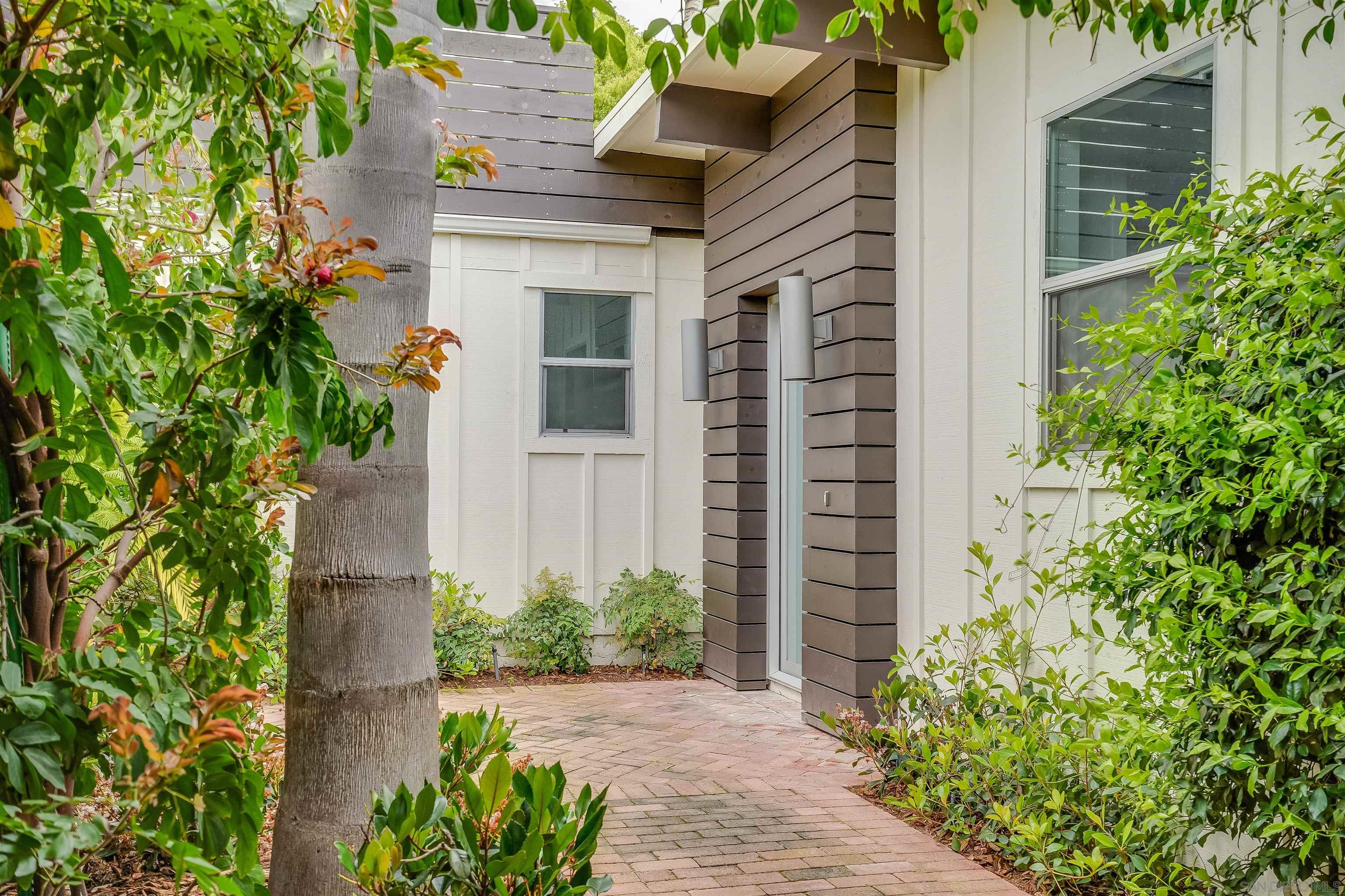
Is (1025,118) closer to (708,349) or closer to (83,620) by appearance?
(708,349)

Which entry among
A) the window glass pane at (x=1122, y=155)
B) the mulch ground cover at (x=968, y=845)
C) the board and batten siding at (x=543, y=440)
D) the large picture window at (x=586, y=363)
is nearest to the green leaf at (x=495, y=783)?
the mulch ground cover at (x=968, y=845)

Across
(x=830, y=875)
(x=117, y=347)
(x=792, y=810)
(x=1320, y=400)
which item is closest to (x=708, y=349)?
(x=792, y=810)

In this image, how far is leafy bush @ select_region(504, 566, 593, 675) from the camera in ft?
24.1

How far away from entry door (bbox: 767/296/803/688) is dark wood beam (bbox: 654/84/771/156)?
1075 mm

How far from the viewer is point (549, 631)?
7.37 m

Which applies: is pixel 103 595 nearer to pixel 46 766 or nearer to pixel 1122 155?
pixel 46 766

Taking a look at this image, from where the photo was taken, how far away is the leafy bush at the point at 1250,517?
7.34 ft

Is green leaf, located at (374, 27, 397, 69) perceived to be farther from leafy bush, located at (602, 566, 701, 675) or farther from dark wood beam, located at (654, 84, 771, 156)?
leafy bush, located at (602, 566, 701, 675)

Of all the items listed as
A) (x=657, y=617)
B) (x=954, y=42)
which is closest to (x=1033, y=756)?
(x=954, y=42)

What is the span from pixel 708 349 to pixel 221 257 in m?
5.36

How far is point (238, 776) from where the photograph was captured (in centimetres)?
135

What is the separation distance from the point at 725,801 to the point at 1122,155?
303cm

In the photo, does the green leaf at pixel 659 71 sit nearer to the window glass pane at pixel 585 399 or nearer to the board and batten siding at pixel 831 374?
the board and batten siding at pixel 831 374

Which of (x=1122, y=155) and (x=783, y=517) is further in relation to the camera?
(x=783, y=517)
